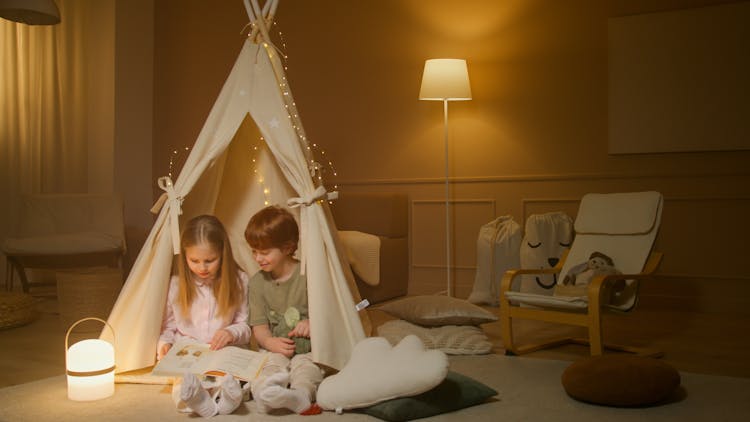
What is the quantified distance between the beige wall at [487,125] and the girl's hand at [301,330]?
2789mm

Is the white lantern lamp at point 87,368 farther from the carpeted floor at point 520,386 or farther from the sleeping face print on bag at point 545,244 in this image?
the sleeping face print on bag at point 545,244

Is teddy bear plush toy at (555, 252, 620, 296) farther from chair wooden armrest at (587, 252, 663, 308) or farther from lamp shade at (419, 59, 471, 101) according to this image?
lamp shade at (419, 59, 471, 101)

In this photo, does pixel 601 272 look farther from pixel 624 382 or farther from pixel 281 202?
pixel 281 202

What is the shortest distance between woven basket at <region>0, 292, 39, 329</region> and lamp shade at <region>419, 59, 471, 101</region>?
2861mm

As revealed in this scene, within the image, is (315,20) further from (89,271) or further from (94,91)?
(89,271)

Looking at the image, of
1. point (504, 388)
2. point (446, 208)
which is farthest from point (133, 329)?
point (446, 208)

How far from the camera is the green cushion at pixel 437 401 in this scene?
246cm

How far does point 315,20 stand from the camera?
6266 millimetres

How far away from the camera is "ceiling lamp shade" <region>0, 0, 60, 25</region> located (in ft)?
16.0

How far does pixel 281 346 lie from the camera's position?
2951mm

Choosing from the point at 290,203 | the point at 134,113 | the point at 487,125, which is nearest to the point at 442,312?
the point at 290,203

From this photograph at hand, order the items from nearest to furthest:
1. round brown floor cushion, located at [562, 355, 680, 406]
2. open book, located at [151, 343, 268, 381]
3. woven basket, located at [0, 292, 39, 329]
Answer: round brown floor cushion, located at [562, 355, 680, 406], open book, located at [151, 343, 268, 381], woven basket, located at [0, 292, 39, 329]

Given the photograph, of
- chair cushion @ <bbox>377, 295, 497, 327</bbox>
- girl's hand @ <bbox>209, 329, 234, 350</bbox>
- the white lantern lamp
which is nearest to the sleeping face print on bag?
chair cushion @ <bbox>377, 295, 497, 327</bbox>

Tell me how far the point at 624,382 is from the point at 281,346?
4.24ft
